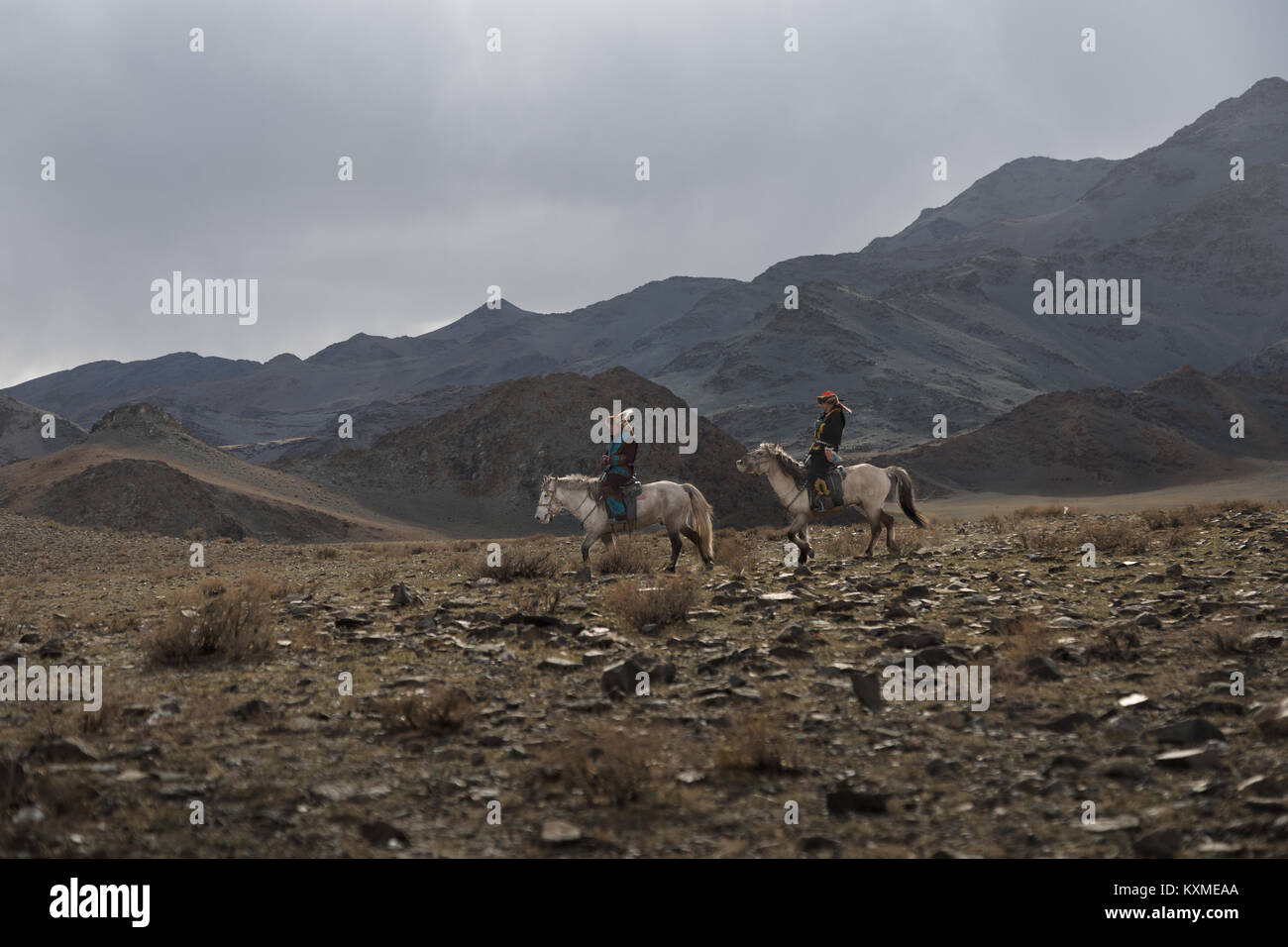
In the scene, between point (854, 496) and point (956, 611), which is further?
point (854, 496)

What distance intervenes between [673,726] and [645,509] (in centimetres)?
933

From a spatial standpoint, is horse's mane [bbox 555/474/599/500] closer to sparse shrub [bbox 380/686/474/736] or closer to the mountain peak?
sparse shrub [bbox 380/686/474/736]

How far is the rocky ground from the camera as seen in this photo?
519 centimetres

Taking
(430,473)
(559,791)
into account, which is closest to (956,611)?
(559,791)

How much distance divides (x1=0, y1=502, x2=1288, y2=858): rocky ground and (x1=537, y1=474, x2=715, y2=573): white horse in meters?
3.13

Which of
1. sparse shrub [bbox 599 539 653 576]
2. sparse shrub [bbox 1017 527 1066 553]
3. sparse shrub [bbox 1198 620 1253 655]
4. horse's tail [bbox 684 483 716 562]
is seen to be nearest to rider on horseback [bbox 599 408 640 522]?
sparse shrub [bbox 599 539 653 576]

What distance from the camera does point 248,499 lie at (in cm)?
7025

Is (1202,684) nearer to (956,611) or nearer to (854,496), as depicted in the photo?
(956,611)

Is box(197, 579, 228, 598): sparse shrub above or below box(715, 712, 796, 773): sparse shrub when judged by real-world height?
above

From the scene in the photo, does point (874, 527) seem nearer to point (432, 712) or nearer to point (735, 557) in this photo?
point (735, 557)

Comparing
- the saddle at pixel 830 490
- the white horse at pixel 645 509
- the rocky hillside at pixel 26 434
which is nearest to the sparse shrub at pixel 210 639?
the white horse at pixel 645 509

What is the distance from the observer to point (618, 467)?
649 inches

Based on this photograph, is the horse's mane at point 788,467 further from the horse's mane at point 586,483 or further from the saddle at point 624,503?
the horse's mane at point 586,483

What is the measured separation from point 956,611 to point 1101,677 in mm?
3156
